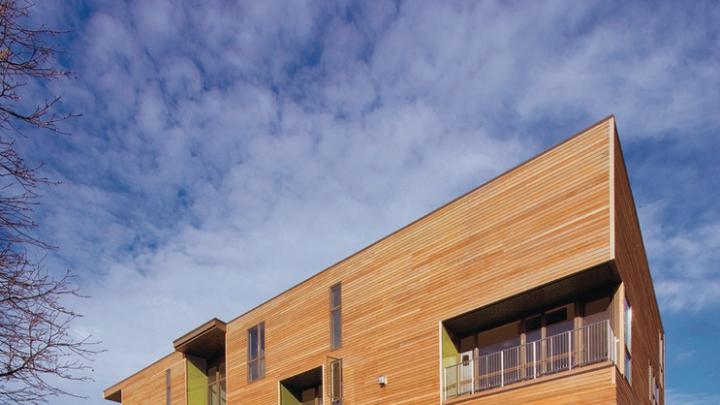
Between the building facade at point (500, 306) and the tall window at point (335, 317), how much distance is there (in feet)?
0.16

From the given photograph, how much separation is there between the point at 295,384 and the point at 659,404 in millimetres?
12349

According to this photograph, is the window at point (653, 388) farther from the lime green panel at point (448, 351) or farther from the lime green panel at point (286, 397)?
the lime green panel at point (286, 397)

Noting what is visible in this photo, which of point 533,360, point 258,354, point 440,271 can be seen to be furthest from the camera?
point 258,354

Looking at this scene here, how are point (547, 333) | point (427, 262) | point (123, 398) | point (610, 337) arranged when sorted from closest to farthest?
point (610, 337) → point (547, 333) → point (427, 262) → point (123, 398)

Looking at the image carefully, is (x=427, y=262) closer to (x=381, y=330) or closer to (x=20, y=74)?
(x=381, y=330)

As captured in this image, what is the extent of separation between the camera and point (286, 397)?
2302 cm

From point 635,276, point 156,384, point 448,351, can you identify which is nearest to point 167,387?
point 156,384

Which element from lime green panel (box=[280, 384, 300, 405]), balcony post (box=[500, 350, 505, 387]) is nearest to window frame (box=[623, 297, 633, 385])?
balcony post (box=[500, 350, 505, 387])

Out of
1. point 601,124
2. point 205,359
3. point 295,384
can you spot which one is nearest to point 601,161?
point 601,124

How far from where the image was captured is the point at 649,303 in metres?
21.0

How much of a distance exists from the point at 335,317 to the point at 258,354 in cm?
454

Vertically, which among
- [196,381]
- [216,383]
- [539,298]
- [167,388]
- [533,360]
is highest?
[539,298]

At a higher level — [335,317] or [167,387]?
[335,317]

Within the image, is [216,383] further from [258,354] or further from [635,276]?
[635,276]
